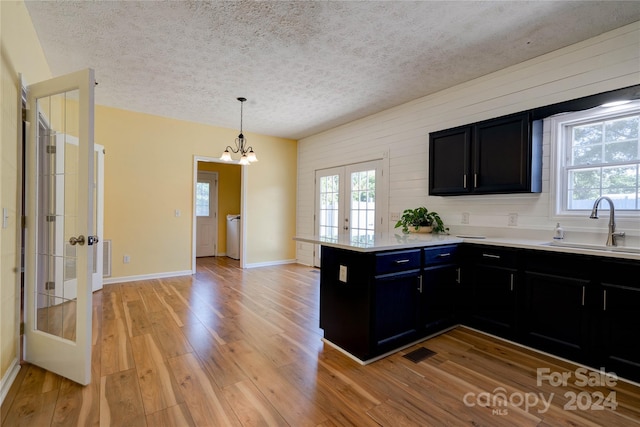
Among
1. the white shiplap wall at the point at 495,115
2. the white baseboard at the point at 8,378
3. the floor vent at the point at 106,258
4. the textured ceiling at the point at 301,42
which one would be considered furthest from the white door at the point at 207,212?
the white baseboard at the point at 8,378

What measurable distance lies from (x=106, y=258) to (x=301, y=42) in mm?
4162

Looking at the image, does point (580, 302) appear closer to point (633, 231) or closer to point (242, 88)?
point (633, 231)

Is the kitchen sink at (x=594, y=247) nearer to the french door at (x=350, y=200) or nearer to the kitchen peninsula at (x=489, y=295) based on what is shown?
the kitchen peninsula at (x=489, y=295)

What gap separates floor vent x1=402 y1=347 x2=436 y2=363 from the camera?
2400 mm

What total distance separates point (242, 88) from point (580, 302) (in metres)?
4.00

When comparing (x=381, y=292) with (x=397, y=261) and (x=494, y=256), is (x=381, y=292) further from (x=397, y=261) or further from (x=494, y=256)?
(x=494, y=256)

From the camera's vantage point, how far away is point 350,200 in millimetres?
5367

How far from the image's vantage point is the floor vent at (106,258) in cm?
455

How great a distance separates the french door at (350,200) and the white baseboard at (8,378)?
11.2 feet

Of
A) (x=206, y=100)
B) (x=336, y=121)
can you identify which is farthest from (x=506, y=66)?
(x=206, y=100)

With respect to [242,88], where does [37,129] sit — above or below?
below

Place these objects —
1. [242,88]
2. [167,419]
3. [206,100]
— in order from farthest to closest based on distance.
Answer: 1. [206,100]
2. [242,88]
3. [167,419]

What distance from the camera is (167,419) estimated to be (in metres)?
1.68

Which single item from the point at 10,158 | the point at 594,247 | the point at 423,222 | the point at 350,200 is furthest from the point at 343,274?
the point at 350,200
